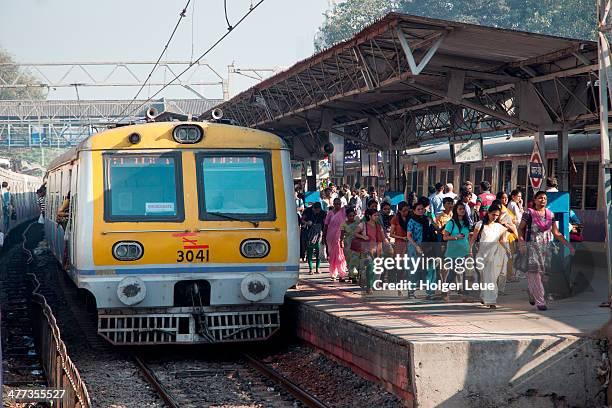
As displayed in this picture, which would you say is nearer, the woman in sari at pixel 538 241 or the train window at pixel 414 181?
the woman in sari at pixel 538 241

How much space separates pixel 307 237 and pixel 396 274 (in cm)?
495

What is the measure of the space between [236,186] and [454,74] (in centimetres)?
570

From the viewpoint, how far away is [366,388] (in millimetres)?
11117

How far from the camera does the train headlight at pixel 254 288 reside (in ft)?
41.9

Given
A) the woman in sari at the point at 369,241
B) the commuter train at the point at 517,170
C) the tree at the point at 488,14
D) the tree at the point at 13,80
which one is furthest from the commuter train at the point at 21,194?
the tree at the point at 13,80

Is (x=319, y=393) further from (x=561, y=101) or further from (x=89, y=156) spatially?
(x=561, y=101)

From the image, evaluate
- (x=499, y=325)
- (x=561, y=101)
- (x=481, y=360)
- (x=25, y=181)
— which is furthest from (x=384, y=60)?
(x=25, y=181)

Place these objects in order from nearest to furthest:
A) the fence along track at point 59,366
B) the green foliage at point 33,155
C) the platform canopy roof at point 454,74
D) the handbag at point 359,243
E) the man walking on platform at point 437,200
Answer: the fence along track at point 59,366 → the platform canopy roof at point 454,74 → the handbag at point 359,243 → the man walking on platform at point 437,200 → the green foliage at point 33,155

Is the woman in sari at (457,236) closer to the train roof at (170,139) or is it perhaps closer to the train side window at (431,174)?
the train roof at (170,139)

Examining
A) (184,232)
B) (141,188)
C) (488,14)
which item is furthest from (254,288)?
(488,14)

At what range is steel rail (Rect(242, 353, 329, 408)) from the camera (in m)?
10.5

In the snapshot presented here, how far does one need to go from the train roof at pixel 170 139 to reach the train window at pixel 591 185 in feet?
Answer: 24.7

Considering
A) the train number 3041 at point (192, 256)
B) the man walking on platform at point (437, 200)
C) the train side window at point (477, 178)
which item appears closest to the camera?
the train number 3041 at point (192, 256)

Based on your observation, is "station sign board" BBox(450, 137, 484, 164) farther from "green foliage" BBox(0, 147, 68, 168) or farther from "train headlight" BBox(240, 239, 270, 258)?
"green foliage" BBox(0, 147, 68, 168)
